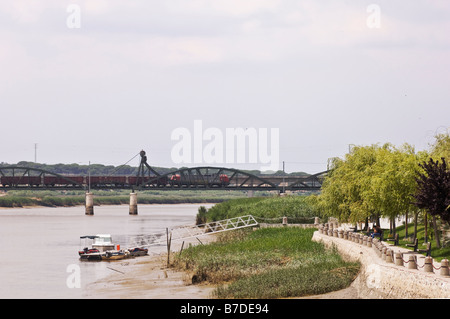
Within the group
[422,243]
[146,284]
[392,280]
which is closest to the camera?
[392,280]

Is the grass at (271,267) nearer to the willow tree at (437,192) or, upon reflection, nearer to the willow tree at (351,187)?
the willow tree at (351,187)

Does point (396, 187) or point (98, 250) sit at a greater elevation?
point (396, 187)

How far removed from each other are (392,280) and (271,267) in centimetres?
1359

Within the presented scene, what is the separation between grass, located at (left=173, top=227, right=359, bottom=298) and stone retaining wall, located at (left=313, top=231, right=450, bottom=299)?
107 cm

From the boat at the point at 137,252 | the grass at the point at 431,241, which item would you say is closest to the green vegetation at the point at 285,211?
the grass at the point at 431,241

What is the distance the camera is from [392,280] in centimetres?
3562

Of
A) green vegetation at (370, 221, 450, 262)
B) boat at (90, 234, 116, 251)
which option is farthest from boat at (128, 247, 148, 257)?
green vegetation at (370, 221, 450, 262)

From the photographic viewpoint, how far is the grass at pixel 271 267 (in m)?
39.7

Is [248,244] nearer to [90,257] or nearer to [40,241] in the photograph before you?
[90,257]

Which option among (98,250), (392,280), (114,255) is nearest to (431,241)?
(392,280)

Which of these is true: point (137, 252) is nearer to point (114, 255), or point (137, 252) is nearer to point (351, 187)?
point (114, 255)

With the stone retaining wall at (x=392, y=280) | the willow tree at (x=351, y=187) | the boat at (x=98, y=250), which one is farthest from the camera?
the boat at (x=98, y=250)

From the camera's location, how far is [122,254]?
65.3 metres

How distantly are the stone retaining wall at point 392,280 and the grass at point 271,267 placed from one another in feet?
3.53
